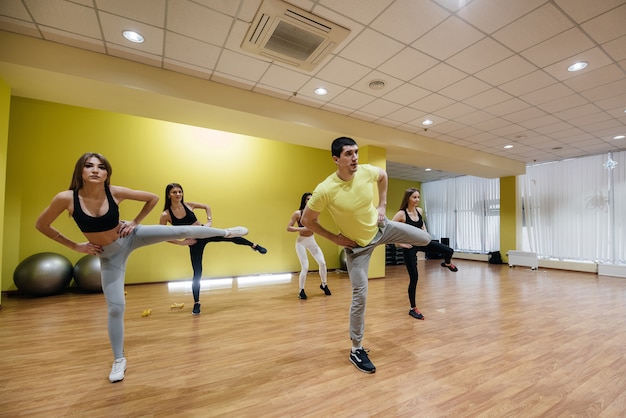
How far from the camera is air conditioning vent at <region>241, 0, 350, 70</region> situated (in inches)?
102

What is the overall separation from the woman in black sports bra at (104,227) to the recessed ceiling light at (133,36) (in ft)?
6.18

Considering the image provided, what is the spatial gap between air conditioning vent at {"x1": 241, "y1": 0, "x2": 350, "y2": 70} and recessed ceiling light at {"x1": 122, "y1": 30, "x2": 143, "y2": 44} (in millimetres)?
1084

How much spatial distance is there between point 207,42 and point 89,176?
83.2 inches

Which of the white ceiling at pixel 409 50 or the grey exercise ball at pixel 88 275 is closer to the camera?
the white ceiling at pixel 409 50

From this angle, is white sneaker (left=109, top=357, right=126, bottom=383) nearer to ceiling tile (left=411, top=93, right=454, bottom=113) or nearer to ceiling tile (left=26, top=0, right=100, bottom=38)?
ceiling tile (left=26, top=0, right=100, bottom=38)

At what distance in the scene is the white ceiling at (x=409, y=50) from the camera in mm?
2564

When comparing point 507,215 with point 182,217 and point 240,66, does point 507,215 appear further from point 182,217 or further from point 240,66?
point 182,217

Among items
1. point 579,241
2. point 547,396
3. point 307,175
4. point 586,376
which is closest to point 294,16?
point 547,396

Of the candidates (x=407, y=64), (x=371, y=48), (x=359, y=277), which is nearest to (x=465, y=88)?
(x=407, y=64)

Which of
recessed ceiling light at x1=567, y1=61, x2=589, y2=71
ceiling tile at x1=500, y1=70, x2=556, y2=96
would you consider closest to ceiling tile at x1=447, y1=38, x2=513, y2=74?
ceiling tile at x1=500, y1=70, x2=556, y2=96

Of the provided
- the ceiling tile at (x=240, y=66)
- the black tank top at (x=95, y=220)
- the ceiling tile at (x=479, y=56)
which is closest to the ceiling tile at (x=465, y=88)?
the ceiling tile at (x=479, y=56)

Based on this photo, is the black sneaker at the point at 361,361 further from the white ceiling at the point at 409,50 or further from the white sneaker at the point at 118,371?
the white ceiling at the point at 409,50

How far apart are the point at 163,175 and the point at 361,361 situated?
475cm

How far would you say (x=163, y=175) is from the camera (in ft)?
16.8
